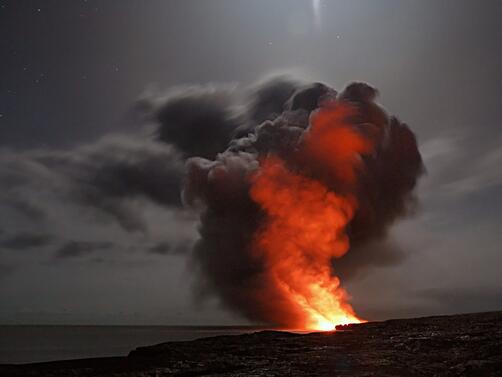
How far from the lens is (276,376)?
3178 centimetres

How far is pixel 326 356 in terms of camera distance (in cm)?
4072

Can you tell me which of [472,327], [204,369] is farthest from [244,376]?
[472,327]

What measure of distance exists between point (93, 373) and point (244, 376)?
1219cm

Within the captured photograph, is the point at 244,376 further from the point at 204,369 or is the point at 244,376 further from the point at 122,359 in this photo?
the point at 122,359

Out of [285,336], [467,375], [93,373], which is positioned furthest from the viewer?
[285,336]

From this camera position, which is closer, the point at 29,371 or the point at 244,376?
the point at 244,376

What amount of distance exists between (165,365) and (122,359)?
19.9ft

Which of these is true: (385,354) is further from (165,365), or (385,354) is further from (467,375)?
(165,365)

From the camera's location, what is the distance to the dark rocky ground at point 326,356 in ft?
111

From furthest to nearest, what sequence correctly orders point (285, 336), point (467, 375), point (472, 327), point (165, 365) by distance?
point (285, 336), point (472, 327), point (165, 365), point (467, 375)

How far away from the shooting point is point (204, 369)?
37.6m

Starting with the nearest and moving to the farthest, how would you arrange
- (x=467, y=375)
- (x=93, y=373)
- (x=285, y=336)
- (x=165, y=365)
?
(x=467, y=375)
(x=93, y=373)
(x=165, y=365)
(x=285, y=336)

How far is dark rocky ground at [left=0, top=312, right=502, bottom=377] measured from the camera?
3378 cm

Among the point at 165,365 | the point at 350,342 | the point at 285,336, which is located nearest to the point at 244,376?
the point at 165,365
